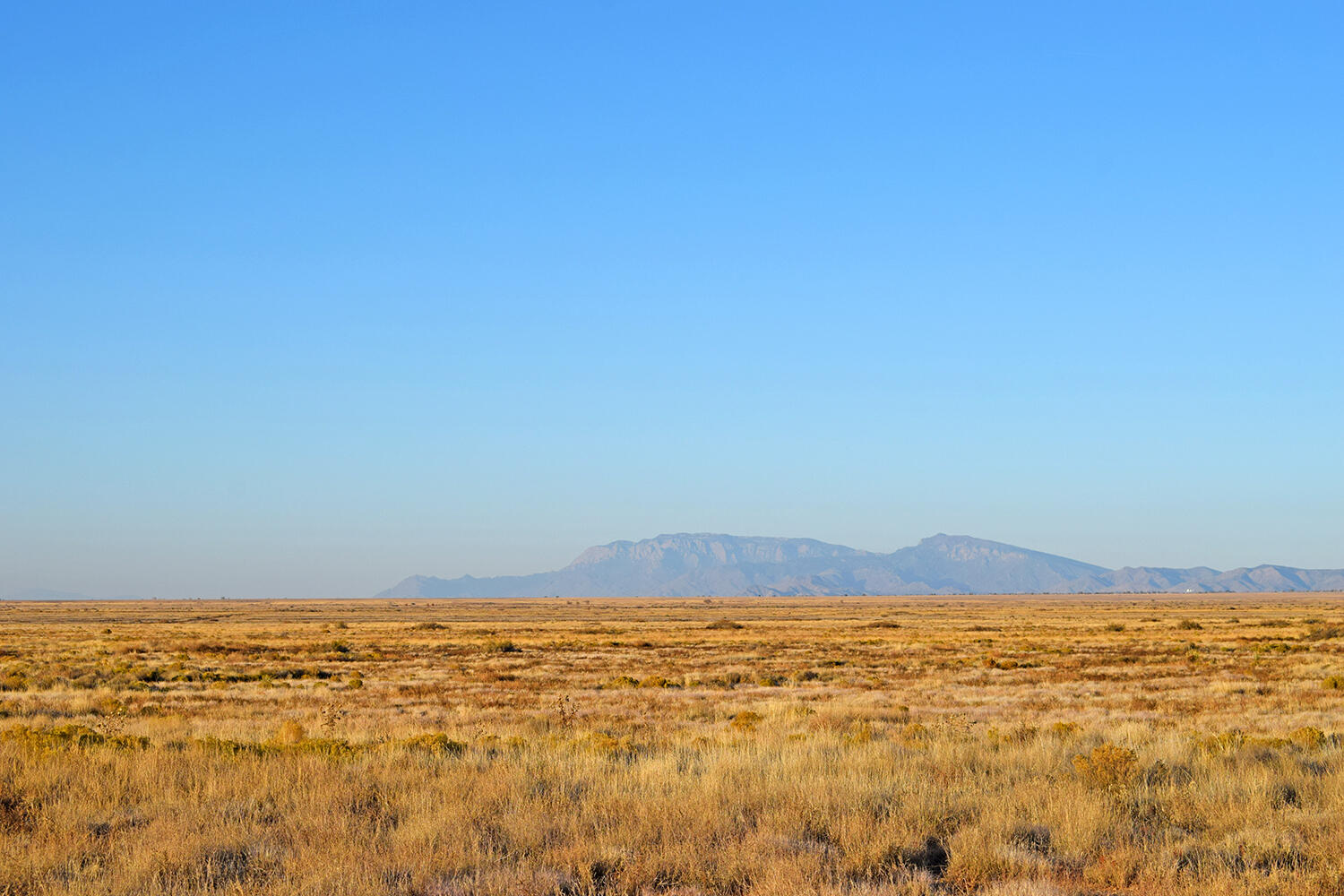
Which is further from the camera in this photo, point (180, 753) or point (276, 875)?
point (180, 753)

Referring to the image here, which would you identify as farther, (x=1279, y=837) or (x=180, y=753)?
(x=180, y=753)

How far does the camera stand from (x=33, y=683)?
2883 cm

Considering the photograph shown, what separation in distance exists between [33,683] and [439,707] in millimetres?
14164

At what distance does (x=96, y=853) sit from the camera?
7.68 m

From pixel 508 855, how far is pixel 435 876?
58 centimetres

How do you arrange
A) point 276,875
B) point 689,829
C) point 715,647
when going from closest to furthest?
point 276,875 < point 689,829 < point 715,647

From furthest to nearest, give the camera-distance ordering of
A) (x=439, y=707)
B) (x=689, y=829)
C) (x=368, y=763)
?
(x=439, y=707)
(x=368, y=763)
(x=689, y=829)

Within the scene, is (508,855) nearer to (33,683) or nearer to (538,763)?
(538,763)

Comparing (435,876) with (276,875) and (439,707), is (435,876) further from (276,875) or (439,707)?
(439,707)

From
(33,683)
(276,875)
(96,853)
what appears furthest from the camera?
(33,683)

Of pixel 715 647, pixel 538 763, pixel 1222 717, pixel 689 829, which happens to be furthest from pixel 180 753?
pixel 715 647

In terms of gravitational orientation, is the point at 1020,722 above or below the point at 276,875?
below

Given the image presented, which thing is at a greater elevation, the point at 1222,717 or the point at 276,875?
the point at 276,875

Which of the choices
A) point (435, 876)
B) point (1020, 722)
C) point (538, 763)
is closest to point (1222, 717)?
point (1020, 722)
